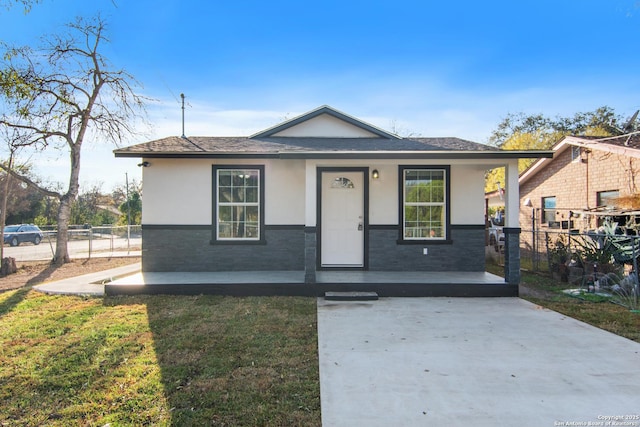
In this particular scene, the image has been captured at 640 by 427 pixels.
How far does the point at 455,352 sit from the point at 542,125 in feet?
106

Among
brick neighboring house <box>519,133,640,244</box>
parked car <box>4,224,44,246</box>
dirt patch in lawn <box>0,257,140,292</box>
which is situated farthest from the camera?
parked car <box>4,224,44,246</box>

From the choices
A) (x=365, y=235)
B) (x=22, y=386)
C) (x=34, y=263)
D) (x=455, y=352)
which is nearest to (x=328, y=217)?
(x=365, y=235)

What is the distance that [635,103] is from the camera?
2111 centimetres

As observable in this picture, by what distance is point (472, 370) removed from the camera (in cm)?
378

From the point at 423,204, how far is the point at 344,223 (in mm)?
1804

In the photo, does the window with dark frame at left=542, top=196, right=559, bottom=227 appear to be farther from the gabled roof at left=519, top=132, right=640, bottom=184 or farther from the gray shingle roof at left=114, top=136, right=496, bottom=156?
the gray shingle roof at left=114, top=136, right=496, bottom=156

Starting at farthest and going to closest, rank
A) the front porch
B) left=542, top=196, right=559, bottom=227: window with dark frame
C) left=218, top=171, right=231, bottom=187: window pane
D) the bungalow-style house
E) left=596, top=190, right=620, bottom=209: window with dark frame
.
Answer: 1. left=542, top=196, right=559, bottom=227: window with dark frame
2. left=596, top=190, right=620, bottom=209: window with dark frame
3. left=218, top=171, right=231, bottom=187: window pane
4. the bungalow-style house
5. the front porch

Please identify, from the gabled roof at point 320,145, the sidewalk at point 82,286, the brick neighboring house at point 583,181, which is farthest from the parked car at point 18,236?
the brick neighboring house at point 583,181

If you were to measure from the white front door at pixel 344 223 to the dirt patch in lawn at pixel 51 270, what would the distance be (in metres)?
6.81

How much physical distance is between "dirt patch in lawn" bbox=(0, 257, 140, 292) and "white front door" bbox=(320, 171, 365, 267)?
681 centimetres

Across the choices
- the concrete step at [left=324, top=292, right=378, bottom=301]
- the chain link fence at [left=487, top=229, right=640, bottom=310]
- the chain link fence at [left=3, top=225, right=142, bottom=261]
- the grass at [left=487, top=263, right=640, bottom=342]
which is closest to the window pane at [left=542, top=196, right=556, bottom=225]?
the chain link fence at [left=487, top=229, right=640, bottom=310]

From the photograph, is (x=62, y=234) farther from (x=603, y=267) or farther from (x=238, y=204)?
(x=603, y=267)

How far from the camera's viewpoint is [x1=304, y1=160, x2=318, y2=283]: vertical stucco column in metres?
7.03

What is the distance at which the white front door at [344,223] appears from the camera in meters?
8.34
